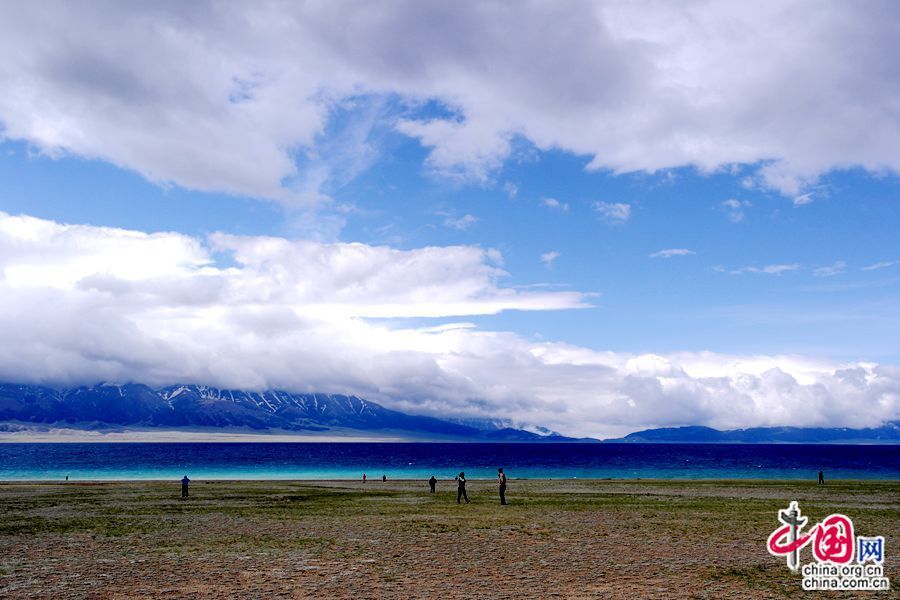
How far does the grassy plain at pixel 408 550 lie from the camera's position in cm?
2055

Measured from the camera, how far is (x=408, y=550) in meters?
27.5

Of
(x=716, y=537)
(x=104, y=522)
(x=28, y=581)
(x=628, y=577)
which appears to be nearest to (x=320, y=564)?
(x=28, y=581)

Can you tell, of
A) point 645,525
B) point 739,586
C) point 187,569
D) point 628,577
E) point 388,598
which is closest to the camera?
point 388,598

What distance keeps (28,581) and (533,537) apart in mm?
20440

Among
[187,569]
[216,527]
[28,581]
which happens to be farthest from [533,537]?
[28,581]

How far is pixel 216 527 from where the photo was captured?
35938mm

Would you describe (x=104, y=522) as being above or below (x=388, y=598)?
below

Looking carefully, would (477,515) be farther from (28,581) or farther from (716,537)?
(28,581)

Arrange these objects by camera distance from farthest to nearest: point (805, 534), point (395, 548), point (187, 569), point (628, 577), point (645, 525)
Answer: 1. point (645, 525)
2. point (805, 534)
3. point (395, 548)
4. point (187, 569)
5. point (628, 577)

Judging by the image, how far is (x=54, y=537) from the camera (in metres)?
32.0

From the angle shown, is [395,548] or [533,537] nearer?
[395,548]

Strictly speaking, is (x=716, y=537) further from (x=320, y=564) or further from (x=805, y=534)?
(x=320, y=564)

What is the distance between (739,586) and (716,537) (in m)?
11.1

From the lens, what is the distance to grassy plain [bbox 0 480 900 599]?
67.4ft
